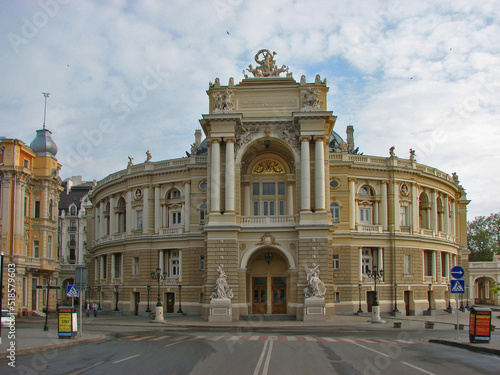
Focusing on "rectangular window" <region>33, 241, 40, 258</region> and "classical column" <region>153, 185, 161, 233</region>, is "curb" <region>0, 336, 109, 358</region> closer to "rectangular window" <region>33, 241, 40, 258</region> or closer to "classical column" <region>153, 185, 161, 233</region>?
"classical column" <region>153, 185, 161, 233</region>

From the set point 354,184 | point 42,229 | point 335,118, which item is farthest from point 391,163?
point 42,229

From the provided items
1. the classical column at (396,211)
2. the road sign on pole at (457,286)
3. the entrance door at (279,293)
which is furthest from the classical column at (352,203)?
the road sign on pole at (457,286)

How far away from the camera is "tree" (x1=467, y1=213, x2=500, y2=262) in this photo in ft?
358

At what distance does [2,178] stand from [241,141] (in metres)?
24.6

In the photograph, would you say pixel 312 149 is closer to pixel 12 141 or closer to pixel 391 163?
pixel 391 163

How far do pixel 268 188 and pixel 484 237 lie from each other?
230ft

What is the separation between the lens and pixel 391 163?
62188 mm

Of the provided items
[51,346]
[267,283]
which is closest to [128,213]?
[267,283]

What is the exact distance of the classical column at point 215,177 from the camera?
49.0 meters

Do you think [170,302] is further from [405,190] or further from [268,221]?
[405,190]

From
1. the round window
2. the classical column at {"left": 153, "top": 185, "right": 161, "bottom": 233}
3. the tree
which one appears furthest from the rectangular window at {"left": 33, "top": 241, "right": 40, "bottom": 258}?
the tree

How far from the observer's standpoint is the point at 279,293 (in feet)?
171

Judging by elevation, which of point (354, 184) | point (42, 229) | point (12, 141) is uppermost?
point (12, 141)

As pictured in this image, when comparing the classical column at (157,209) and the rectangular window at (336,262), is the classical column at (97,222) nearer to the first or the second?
the classical column at (157,209)
